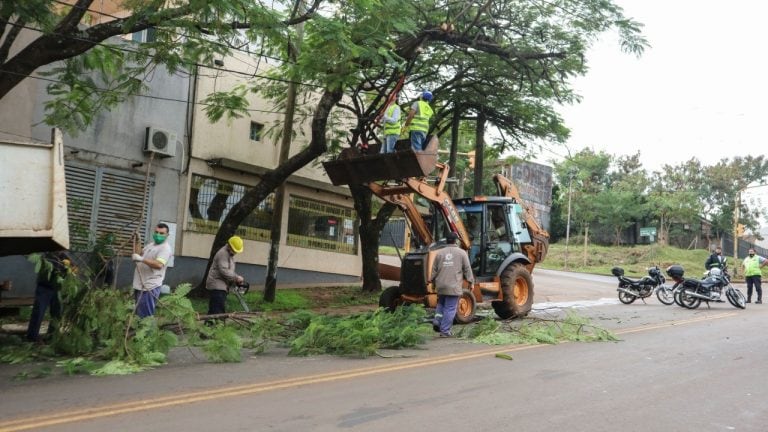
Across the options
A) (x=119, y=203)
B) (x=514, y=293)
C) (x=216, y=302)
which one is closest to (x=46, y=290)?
(x=216, y=302)

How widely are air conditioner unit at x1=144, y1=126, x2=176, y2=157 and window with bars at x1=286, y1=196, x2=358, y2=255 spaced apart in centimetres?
459

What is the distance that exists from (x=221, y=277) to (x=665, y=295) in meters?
13.5

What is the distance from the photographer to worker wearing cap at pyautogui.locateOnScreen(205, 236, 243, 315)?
9.70 meters

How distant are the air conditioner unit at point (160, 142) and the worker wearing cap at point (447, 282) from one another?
8.83 meters

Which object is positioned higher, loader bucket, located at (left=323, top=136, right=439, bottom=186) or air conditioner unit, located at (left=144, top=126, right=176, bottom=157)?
air conditioner unit, located at (left=144, top=126, right=176, bottom=157)

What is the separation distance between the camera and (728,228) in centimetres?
4641

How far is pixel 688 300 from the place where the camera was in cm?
1678

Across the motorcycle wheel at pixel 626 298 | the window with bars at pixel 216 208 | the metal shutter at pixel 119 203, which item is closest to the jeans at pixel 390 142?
the metal shutter at pixel 119 203

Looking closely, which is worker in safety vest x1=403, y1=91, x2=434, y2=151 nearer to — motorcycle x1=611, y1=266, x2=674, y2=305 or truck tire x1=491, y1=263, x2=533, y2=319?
truck tire x1=491, y1=263, x2=533, y2=319

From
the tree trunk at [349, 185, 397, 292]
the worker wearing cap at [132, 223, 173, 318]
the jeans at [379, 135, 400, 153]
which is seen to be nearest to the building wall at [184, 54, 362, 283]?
the tree trunk at [349, 185, 397, 292]

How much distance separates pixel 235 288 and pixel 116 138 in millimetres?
7516

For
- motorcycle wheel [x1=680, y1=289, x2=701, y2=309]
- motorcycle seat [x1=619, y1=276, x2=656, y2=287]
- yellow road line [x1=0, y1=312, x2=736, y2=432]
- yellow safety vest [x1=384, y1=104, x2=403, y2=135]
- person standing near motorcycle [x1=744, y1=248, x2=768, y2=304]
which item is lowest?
yellow road line [x1=0, y1=312, x2=736, y2=432]

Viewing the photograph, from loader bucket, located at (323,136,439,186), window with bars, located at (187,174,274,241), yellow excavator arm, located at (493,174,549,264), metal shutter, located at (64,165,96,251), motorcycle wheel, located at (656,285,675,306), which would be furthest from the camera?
motorcycle wheel, located at (656,285,675,306)

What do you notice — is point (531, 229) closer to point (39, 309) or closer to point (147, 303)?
point (147, 303)
